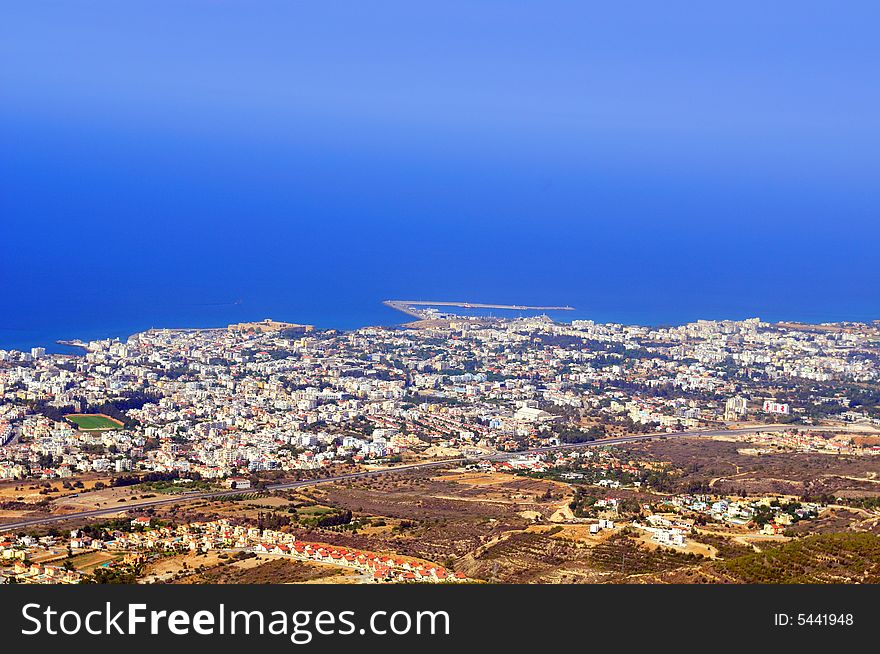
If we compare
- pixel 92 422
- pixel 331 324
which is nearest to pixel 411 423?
pixel 92 422

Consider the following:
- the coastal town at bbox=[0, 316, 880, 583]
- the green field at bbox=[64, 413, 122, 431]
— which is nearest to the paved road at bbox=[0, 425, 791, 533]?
the coastal town at bbox=[0, 316, 880, 583]

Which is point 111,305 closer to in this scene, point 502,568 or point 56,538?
point 56,538

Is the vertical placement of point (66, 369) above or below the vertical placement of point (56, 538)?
above

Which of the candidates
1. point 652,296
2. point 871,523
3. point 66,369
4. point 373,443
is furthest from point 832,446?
point 652,296

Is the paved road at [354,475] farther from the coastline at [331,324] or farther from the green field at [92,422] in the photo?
the coastline at [331,324]

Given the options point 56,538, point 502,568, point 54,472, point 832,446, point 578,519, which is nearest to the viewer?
point 502,568

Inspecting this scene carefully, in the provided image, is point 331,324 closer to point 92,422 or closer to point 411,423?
point 411,423
